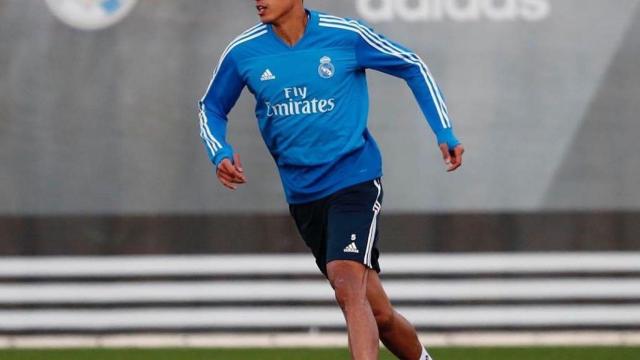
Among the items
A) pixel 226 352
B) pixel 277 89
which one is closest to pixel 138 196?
pixel 226 352

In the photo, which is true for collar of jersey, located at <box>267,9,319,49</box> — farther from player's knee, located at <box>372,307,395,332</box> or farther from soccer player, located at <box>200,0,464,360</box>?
player's knee, located at <box>372,307,395,332</box>

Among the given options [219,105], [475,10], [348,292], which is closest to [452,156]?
[348,292]

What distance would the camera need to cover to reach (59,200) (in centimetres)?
883

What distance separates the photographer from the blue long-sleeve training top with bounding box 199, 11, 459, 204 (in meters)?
6.44

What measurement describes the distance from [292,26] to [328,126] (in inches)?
18.3

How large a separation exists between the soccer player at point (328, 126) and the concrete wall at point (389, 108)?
2066mm

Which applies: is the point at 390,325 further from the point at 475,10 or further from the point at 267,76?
the point at 475,10

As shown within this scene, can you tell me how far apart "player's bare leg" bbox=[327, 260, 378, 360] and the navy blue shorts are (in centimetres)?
5

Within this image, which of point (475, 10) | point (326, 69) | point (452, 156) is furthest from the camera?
point (475, 10)

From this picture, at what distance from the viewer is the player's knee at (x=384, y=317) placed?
6477 mm

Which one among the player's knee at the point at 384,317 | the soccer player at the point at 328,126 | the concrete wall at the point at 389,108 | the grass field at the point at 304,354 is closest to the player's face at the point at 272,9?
the soccer player at the point at 328,126

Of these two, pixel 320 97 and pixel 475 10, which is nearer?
pixel 320 97

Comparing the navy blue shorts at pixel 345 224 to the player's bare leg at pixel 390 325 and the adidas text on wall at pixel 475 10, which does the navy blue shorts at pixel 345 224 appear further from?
the adidas text on wall at pixel 475 10

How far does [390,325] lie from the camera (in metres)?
6.54
